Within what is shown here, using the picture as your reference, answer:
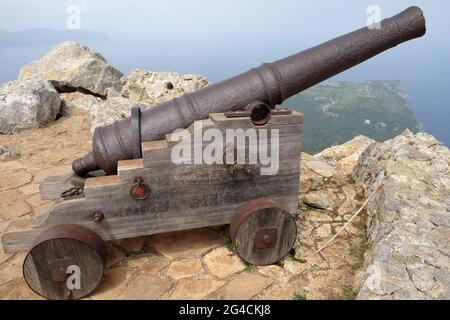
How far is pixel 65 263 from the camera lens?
109 inches

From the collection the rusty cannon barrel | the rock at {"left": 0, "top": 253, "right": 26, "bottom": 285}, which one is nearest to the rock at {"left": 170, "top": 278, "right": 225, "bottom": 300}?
the rusty cannon barrel

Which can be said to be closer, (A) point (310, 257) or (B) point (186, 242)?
(A) point (310, 257)

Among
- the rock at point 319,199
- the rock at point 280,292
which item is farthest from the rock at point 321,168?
the rock at point 280,292

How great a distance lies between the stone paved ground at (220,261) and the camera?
9.88ft

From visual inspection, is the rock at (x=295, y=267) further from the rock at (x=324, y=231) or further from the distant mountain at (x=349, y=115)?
the distant mountain at (x=349, y=115)

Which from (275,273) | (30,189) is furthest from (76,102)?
(275,273)

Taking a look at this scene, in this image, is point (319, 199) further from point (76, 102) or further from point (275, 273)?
point (76, 102)

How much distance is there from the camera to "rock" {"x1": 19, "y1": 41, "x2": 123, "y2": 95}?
8516 mm

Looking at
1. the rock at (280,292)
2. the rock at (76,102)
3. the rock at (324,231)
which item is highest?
the rock at (76,102)

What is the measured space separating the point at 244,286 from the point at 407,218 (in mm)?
1572

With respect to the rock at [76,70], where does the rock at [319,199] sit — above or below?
below

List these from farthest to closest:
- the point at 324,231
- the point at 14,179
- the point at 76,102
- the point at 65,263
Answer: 1. the point at 76,102
2. the point at 14,179
3. the point at 324,231
4. the point at 65,263

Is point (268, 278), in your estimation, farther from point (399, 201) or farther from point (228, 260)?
point (399, 201)

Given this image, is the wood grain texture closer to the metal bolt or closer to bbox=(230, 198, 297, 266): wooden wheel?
the metal bolt
